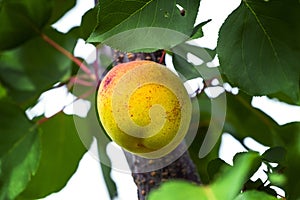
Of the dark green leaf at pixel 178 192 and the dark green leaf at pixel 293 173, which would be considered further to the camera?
the dark green leaf at pixel 293 173

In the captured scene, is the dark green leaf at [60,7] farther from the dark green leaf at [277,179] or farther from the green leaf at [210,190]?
the green leaf at [210,190]

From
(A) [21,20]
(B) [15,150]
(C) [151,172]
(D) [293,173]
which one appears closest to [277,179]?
(D) [293,173]

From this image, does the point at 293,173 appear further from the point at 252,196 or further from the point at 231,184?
the point at 231,184

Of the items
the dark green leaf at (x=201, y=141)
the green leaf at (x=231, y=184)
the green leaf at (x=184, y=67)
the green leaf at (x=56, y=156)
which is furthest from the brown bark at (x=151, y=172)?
the green leaf at (x=231, y=184)

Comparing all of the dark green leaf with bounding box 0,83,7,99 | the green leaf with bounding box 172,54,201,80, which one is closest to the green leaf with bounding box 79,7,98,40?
the green leaf with bounding box 172,54,201,80

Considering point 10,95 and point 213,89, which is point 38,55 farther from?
point 213,89

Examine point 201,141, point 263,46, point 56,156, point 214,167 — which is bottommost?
point 56,156
